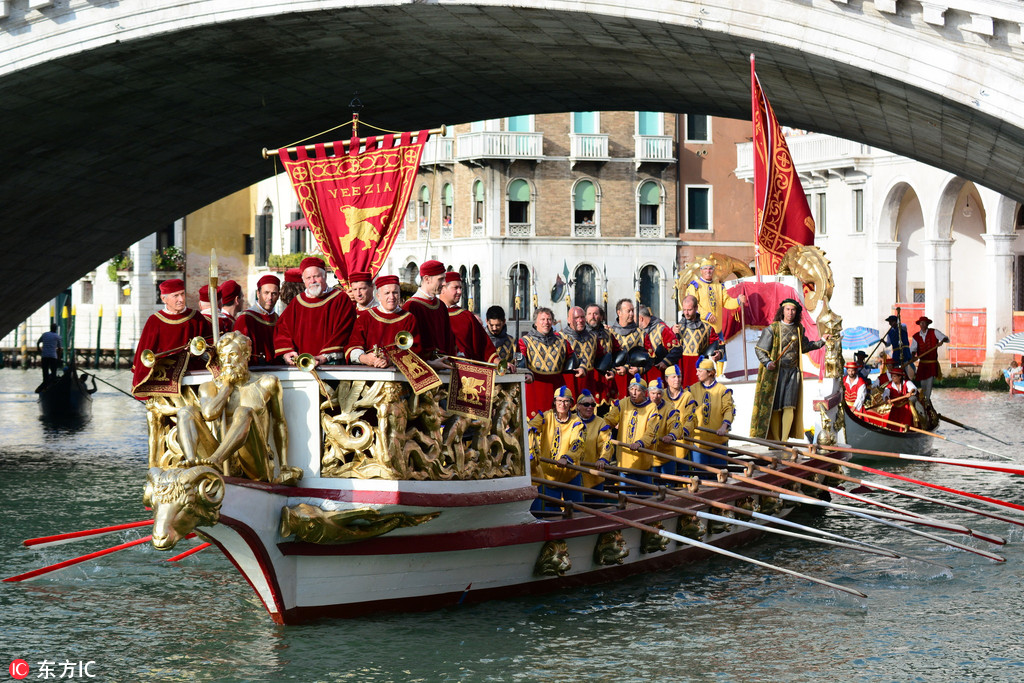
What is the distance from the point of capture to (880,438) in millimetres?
19906

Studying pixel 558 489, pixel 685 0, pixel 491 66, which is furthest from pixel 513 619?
pixel 491 66

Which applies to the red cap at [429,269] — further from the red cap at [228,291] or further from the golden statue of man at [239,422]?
the red cap at [228,291]

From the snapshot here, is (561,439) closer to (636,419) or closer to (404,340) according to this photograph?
(636,419)

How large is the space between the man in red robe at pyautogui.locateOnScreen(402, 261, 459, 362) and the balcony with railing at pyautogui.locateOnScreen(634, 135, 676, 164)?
3671 cm

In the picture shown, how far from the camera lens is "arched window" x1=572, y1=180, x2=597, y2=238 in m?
46.2

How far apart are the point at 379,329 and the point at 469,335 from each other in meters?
1.20

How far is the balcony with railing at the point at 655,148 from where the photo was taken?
152 ft

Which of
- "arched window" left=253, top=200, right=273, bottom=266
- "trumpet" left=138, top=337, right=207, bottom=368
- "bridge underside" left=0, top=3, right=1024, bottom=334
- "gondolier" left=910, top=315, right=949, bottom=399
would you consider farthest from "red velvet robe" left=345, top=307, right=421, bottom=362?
"arched window" left=253, top=200, right=273, bottom=266

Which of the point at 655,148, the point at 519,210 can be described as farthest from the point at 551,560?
the point at 655,148

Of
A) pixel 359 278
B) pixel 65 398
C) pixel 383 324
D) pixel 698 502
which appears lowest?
pixel 698 502

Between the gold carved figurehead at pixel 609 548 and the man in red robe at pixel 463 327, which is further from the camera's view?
the gold carved figurehead at pixel 609 548

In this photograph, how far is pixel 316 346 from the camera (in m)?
9.55

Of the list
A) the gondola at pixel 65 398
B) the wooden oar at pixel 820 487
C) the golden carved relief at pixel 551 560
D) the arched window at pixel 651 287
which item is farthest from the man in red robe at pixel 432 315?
the arched window at pixel 651 287

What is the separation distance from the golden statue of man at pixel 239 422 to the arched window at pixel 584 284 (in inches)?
1462
